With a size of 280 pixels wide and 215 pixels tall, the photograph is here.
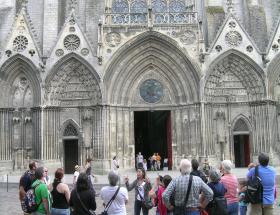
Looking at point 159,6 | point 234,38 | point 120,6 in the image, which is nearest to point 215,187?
point 234,38

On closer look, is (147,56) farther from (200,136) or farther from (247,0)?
(247,0)

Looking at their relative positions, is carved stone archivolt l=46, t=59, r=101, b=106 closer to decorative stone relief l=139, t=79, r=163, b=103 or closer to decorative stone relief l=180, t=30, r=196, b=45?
decorative stone relief l=139, t=79, r=163, b=103

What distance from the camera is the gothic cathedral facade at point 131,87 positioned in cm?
2434

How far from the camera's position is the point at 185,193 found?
598 cm

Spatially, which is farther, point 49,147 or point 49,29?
point 49,29

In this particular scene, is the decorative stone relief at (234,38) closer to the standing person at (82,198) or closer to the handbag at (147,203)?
the handbag at (147,203)

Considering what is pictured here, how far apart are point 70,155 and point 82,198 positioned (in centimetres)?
2009

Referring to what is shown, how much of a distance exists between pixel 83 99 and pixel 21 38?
5.45m

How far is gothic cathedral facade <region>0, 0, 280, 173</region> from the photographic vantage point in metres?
24.3

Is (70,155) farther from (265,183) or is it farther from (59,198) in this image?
(265,183)

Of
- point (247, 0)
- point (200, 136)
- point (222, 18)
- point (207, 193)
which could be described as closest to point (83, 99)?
point (200, 136)

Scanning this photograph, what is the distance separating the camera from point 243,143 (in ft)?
85.7

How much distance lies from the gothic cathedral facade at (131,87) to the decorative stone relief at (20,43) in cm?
6

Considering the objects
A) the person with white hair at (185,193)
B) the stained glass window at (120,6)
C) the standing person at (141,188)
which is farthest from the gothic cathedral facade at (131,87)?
the person with white hair at (185,193)
